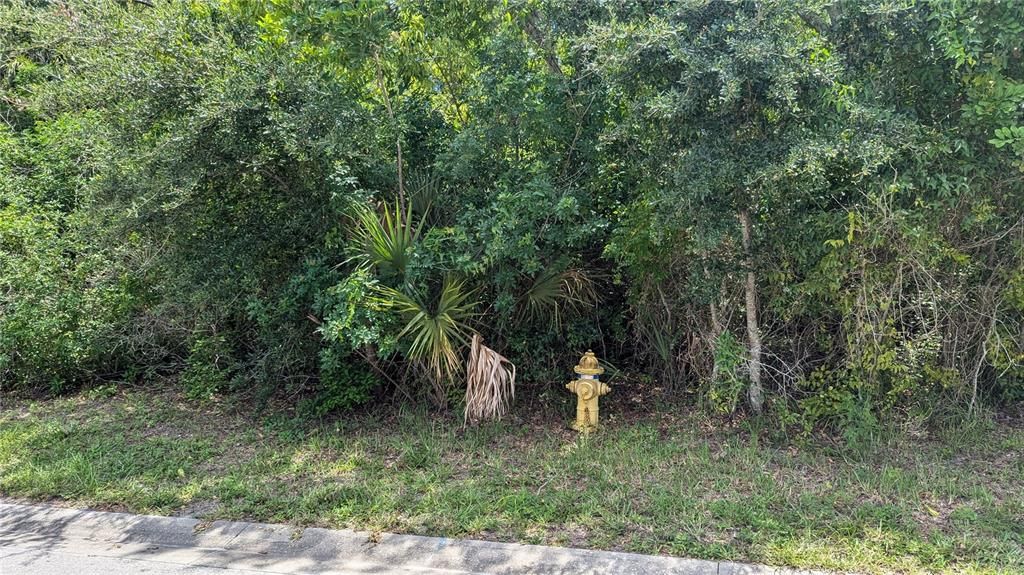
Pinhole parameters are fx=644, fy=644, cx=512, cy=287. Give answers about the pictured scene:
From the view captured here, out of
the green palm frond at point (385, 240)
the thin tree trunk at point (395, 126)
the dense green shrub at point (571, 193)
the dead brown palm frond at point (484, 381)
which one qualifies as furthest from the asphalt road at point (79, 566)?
the thin tree trunk at point (395, 126)

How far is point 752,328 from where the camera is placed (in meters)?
5.44

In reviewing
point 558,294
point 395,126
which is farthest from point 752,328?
point 395,126

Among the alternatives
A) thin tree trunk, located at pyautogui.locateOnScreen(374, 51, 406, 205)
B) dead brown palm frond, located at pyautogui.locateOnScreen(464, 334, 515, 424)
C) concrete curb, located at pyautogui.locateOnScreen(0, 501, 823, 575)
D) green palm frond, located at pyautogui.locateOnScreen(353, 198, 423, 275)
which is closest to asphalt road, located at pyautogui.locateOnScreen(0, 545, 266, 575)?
concrete curb, located at pyautogui.locateOnScreen(0, 501, 823, 575)

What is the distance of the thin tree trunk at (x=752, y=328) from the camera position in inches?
205

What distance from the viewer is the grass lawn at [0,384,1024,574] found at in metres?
3.92

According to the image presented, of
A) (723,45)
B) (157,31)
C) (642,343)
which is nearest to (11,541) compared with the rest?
(157,31)

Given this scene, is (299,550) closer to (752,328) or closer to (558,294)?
(558,294)

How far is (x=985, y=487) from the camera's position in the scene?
14.7 feet

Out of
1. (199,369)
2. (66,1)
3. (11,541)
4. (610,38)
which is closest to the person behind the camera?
(11,541)

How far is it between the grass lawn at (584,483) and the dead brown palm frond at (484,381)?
0.20 meters

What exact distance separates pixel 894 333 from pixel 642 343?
7.30 feet

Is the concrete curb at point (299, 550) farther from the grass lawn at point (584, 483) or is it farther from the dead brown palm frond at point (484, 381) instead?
the dead brown palm frond at point (484, 381)

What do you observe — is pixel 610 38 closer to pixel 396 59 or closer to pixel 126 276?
pixel 396 59

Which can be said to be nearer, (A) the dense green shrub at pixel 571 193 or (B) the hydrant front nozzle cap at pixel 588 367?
(A) the dense green shrub at pixel 571 193
